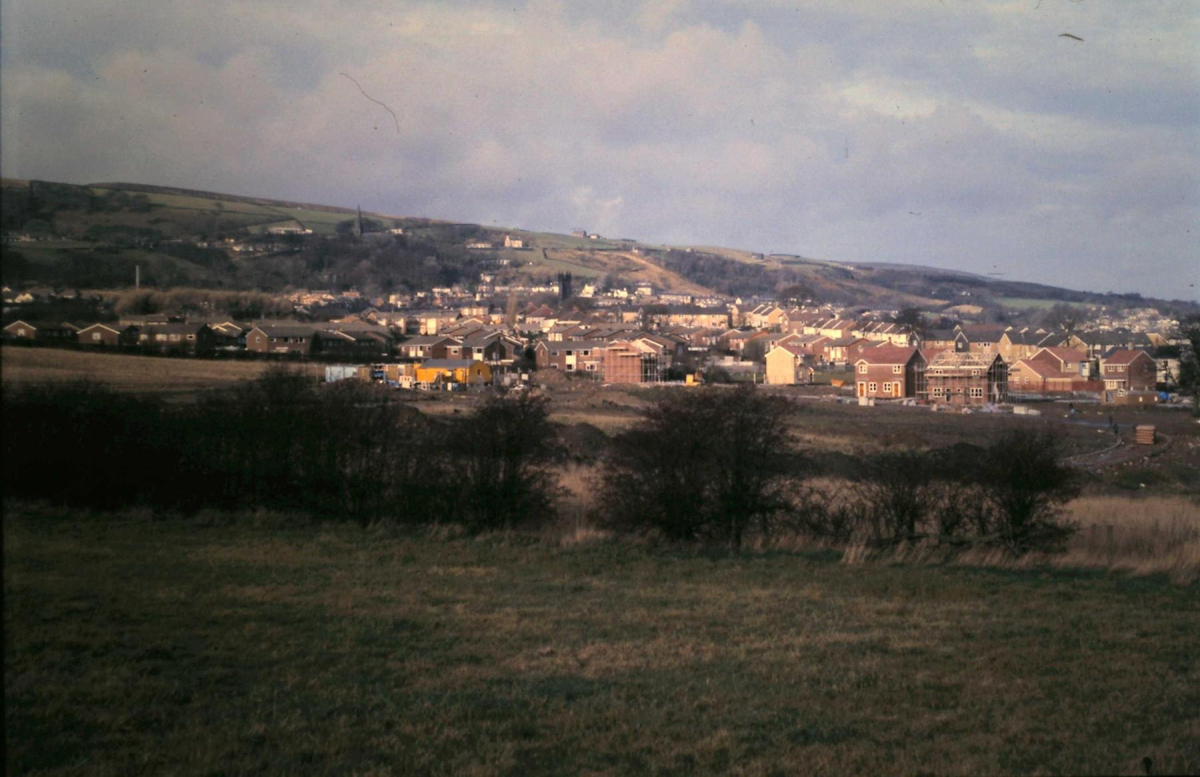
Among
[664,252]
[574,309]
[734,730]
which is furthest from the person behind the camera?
[664,252]

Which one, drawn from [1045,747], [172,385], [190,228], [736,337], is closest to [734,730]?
[1045,747]

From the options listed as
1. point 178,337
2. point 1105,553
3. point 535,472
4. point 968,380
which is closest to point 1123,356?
point 968,380

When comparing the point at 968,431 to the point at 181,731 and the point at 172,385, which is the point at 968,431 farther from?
the point at 181,731

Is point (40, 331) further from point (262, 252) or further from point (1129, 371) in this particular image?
point (1129, 371)

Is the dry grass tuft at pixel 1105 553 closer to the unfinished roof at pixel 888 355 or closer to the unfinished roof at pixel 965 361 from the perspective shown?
the unfinished roof at pixel 965 361

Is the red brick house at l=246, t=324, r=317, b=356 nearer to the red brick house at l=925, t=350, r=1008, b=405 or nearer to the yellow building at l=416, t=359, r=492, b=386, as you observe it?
the yellow building at l=416, t=359, r=492, b=386

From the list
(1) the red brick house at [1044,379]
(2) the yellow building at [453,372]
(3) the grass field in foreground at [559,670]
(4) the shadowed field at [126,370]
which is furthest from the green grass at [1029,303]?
(3) the grass field in foreground at [559,670]
